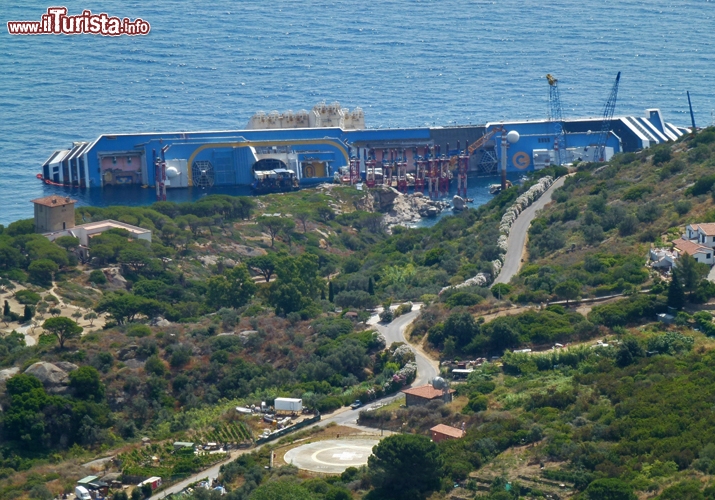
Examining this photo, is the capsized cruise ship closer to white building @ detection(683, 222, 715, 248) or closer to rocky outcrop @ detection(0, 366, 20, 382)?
white building @ detection(683, 222, 715, 248)

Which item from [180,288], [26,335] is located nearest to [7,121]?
[180,288]

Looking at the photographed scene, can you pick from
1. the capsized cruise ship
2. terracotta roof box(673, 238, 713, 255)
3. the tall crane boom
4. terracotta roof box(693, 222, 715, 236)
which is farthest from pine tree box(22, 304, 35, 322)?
the tall crane boom

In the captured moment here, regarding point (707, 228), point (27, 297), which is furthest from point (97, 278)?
point (707, 228)

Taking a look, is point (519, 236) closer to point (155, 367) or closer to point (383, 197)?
point (155, 367)

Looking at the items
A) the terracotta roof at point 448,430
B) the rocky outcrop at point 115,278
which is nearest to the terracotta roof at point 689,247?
the terracotta roof at point 448,430

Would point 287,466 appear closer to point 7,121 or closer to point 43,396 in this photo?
point 43,396

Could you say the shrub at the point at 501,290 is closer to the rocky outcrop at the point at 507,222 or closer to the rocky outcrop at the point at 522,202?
the rocky outcrop at the point at 507,222
